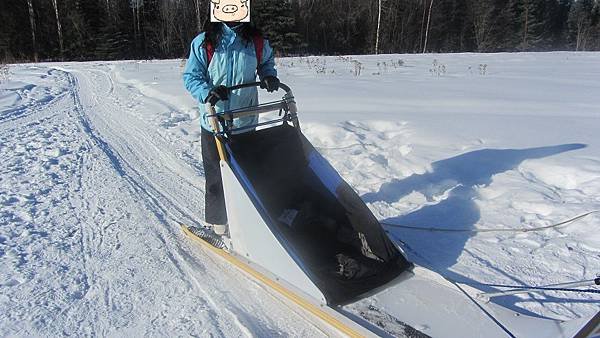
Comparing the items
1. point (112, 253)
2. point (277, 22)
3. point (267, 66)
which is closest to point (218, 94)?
point (267, 66)

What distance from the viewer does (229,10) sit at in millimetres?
3123

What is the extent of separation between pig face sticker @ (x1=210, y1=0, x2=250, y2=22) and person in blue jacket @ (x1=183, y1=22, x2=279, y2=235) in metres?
0.03

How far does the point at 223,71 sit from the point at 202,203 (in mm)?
1535

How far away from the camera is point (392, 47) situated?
38219mm

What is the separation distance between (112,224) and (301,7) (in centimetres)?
3845

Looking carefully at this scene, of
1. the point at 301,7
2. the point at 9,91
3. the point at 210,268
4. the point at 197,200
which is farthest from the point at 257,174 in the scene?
the point at 301,7

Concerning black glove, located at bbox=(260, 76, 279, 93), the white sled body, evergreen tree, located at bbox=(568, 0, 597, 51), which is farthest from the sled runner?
evergreen tree, located at bbox=(568, 0, 597, 51)

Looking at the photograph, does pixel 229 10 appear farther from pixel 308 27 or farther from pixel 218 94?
pixel 308 27

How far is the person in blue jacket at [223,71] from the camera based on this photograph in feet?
10.3

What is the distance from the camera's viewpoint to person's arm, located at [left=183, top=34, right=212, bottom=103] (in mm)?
3146

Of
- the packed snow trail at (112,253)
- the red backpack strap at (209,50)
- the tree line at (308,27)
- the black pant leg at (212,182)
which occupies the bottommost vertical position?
the packed snow trail at (112,253)

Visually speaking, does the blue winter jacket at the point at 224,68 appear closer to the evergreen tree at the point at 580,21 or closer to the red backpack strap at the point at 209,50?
the red backpack strap at the point at 209,50

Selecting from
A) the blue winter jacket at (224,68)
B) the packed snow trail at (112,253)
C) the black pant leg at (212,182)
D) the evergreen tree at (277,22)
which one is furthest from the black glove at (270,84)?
the evergreen tree at (277,22)

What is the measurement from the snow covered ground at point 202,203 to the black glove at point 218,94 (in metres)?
1.14
